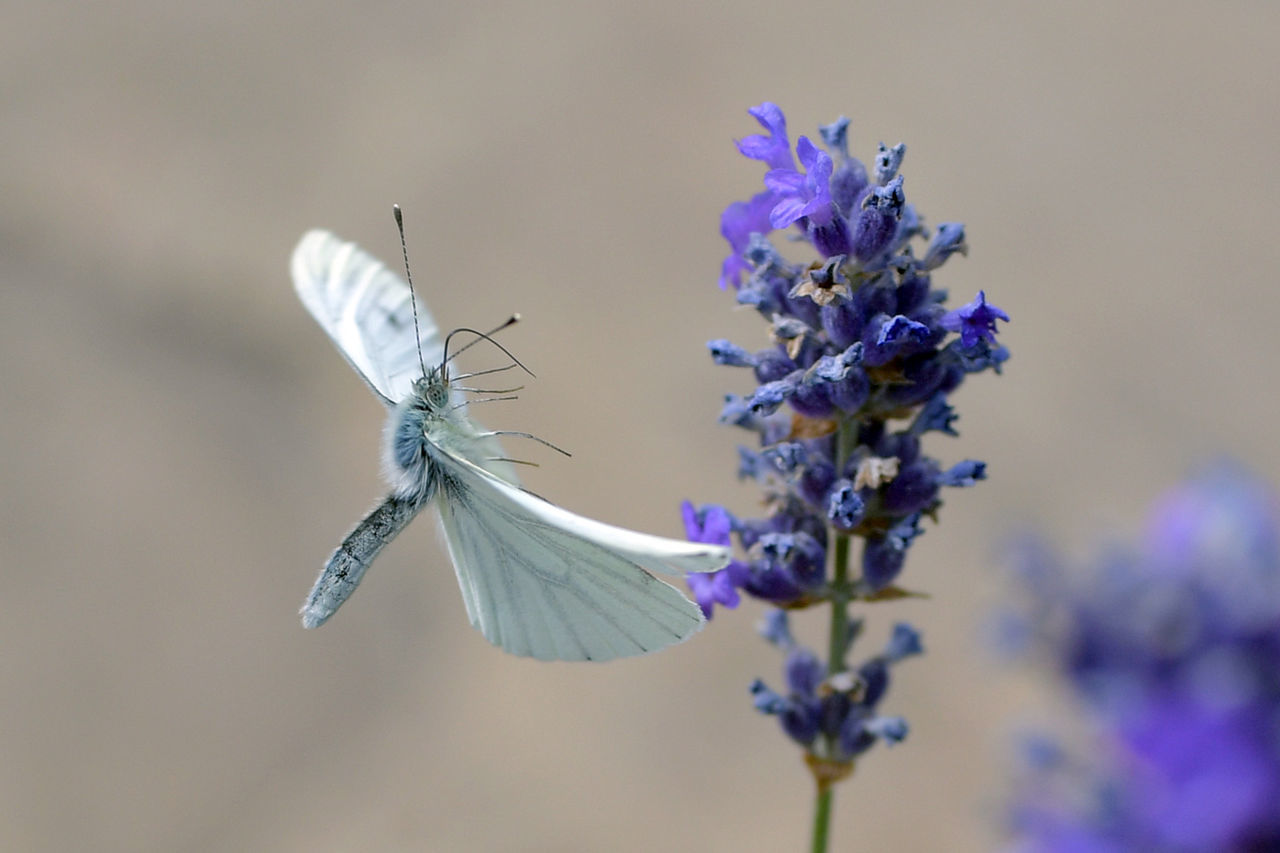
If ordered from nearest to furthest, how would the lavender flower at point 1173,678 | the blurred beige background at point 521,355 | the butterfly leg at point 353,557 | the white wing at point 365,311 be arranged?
the lavender flower at point 1173,678, the butterfly leg at point 353,557, the white wing at point 365,311, the blurred beige background at point 521,355

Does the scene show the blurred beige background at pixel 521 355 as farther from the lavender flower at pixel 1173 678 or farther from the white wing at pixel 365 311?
the white wing at pixel 365 311

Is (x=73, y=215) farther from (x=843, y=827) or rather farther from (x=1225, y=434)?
(x=1225, y=434)

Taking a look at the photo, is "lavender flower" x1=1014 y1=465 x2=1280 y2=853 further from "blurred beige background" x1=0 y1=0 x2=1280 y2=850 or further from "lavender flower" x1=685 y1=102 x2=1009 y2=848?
"blurred beige background" x1=0 y1=0 x2=1280 y2=850

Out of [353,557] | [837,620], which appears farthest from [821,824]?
[353,557]

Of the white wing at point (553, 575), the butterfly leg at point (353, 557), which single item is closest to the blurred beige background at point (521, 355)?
the butterfly leg at point (353, 557)

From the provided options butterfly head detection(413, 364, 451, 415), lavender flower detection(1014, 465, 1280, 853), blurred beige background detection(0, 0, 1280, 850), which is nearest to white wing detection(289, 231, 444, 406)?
butterfly head detection(413, 364, 451, 415)

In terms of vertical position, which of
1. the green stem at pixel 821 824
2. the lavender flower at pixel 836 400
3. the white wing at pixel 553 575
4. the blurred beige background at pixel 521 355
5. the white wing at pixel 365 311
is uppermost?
the blurred beige background at pixel 521 355
